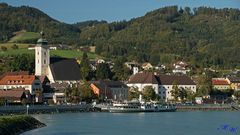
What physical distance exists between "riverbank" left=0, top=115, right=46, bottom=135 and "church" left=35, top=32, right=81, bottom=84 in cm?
4086

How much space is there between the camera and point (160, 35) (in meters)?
162

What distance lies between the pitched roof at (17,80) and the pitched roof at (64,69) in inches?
252

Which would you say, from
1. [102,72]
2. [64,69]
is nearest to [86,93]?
[64,69]

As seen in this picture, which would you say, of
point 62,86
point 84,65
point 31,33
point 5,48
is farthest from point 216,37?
point 62,86

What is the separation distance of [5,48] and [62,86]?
34.2m

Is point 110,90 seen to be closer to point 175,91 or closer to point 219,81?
point 175,91

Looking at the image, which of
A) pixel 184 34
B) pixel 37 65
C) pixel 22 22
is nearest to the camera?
pixel 37 65

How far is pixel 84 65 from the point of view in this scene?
88062 millimetres

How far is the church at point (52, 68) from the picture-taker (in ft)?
275

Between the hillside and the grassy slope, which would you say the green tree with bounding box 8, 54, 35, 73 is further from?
the hillside

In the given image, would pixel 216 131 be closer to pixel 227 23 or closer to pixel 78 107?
pixel 78 107

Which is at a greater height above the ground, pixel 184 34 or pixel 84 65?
pixel 184 34

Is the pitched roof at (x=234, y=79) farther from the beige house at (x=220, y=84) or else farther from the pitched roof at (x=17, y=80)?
the pitched roof at (x=17, y=80)

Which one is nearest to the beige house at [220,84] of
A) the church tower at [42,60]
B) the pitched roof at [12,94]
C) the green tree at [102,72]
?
the green tree at [102,72]
